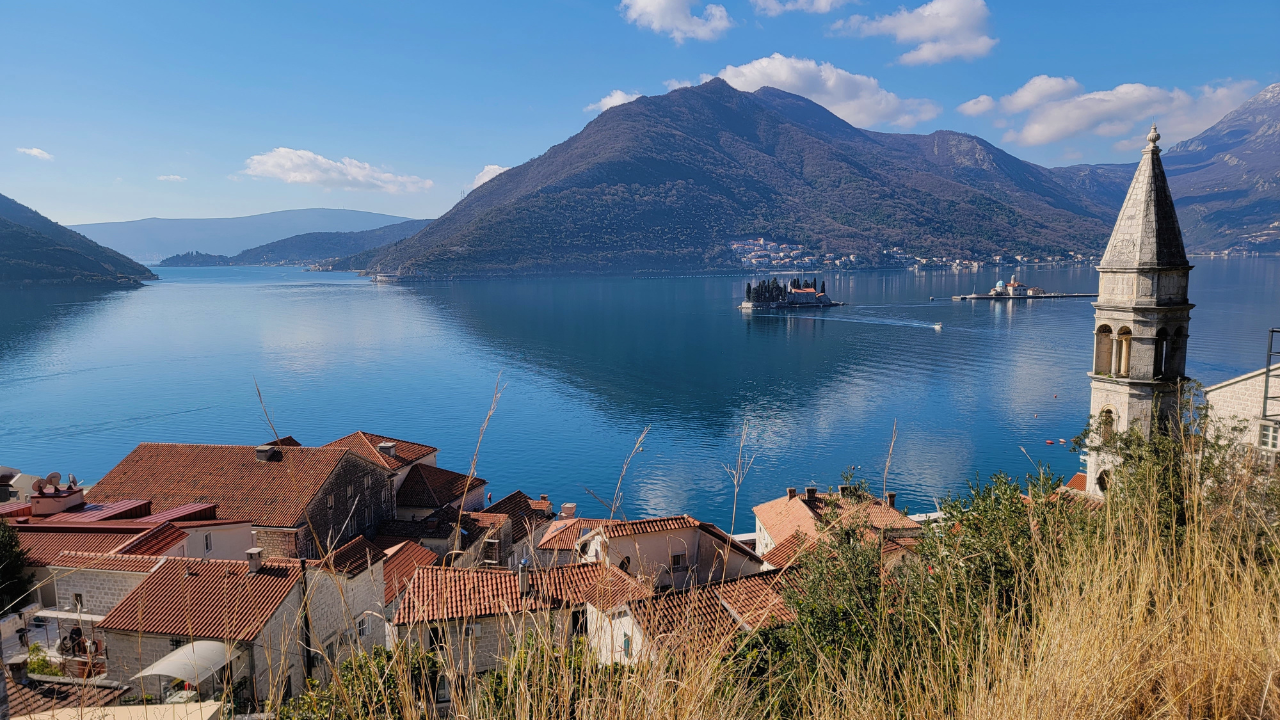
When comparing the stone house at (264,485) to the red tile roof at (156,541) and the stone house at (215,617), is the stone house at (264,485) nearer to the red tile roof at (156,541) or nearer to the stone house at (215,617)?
the red tile roof at (156,541)

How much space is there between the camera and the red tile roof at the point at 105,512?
15742 mm

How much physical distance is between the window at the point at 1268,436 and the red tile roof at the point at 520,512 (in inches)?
621

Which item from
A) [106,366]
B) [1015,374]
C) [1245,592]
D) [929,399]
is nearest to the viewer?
[1245,592]

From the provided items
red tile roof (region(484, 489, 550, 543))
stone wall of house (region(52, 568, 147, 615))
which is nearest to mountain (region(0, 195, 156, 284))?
red tile roof (region(484, 489, 550, 543))

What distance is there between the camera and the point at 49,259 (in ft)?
418

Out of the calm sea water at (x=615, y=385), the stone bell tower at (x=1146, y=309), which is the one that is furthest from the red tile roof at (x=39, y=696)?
the stone bell tower at (x=1146, y=309)

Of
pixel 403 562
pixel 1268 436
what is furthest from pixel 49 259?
pixel 1268 436

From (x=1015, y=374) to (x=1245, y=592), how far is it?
55.3 m

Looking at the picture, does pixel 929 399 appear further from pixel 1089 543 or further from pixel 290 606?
pixel 1089 543

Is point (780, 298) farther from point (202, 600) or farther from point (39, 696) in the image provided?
point (39, 696)

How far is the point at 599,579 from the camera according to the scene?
2035mm

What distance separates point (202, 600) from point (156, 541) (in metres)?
4.07

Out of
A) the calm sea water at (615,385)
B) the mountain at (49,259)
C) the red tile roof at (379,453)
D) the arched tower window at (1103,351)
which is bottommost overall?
the calm sea water at (615,385)

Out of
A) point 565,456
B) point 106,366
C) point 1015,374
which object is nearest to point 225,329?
point 106,366
